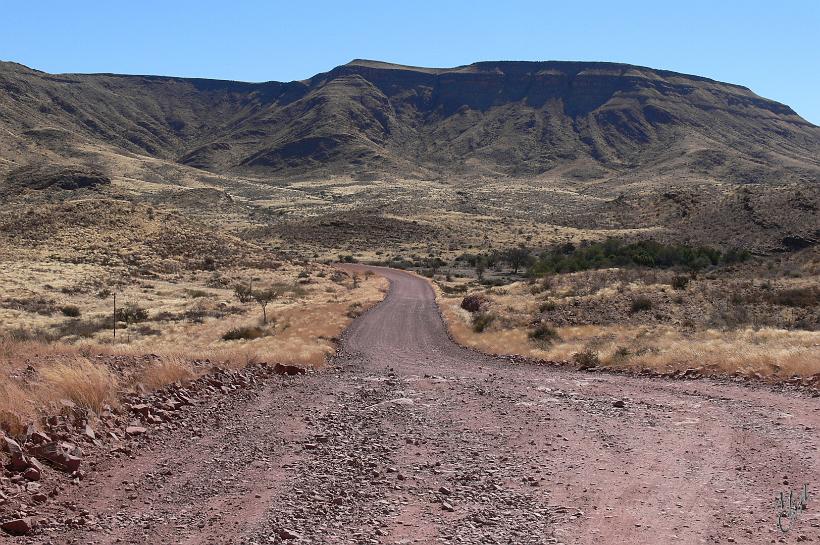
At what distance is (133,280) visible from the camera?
1822 inches

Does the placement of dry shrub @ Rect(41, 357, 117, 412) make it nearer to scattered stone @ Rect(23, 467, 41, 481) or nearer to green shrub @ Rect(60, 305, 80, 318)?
scattered stone @ Rect(23, 467, 41, 481)

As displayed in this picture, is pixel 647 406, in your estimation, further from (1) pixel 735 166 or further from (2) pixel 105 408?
(1) pixel 735 166

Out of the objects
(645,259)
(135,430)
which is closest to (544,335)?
(135,430)

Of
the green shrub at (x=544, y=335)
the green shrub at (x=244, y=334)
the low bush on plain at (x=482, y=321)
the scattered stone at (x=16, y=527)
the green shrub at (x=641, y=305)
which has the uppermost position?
the green shrub at (x=641, y=305)

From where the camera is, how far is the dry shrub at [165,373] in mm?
10656

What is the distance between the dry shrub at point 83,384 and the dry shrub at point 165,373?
796 millimetres

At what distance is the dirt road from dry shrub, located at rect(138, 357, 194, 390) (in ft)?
3.42

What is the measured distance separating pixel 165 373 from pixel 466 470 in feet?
20.4

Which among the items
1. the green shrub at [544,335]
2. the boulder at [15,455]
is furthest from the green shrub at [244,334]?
the boulder at [15,455]

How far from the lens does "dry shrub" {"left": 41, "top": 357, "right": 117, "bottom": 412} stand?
28.4 feet

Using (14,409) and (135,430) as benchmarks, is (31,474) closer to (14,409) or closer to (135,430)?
(14,409)

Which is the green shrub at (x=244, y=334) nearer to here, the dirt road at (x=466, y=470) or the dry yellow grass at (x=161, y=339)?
the dry yellow grass at (x=161, y=339)

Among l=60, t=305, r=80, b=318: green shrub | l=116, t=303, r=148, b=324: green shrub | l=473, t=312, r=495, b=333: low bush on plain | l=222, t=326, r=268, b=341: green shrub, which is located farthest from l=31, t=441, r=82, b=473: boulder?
l=60, t=305, r=80, b=318: green shrub

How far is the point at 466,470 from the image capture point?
25.8ft
